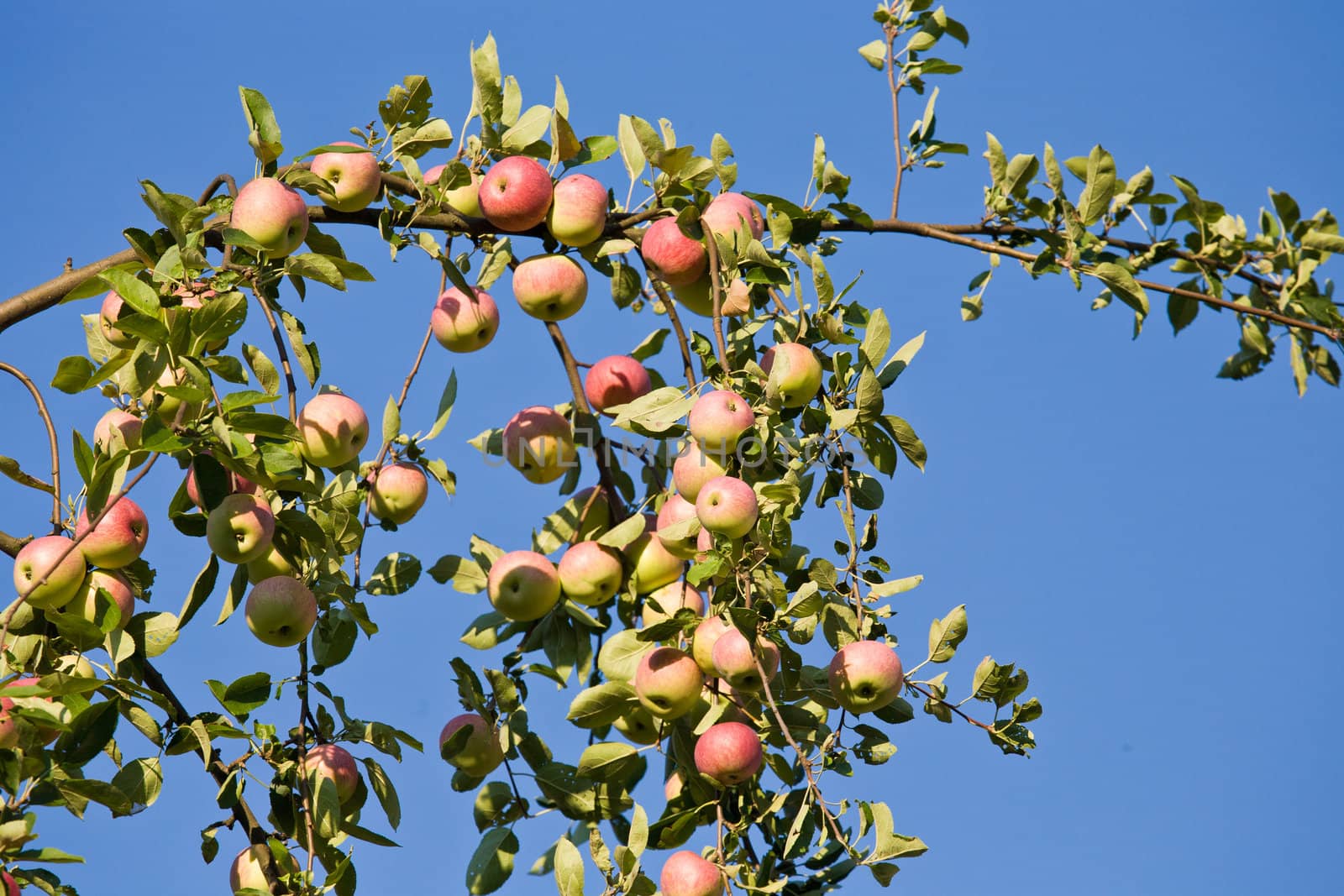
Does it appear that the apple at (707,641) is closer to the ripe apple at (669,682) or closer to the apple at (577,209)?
the ripe apple at (669,682)

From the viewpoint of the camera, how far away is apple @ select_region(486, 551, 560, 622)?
115 inches

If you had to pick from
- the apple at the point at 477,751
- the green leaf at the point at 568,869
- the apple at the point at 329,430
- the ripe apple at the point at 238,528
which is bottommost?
the green leaf at the point at 568,869

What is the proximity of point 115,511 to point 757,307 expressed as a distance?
1.31 metres

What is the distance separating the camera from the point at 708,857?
2.43 meters

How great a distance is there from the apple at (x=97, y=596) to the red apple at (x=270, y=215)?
65cm

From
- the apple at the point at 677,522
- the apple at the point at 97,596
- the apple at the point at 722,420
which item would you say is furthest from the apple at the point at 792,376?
the apple at the point at 97,596

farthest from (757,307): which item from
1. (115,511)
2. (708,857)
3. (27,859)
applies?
(27,859)

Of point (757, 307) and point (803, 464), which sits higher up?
point (757, 307)

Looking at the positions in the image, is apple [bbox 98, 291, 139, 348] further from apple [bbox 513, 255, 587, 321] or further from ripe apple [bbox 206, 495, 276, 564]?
apple [bbox 513, 255, 587, 321]

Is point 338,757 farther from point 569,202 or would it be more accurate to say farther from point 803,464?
point 569,202

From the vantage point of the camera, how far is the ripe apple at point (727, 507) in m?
2.23

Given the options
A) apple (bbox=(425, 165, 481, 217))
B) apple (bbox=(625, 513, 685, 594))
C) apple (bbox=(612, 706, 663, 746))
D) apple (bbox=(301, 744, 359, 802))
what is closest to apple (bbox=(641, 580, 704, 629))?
apple (bbox=(625, 513, 685, 594))

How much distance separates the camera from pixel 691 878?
7.68 feet

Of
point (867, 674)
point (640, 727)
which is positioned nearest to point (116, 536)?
point (640, 727)
